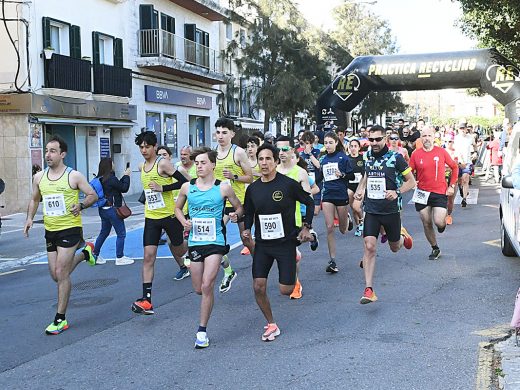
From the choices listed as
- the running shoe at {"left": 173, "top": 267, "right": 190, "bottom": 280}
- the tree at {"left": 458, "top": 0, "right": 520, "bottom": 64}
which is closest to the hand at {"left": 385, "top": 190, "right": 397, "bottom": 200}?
the running shoe at {"left": 173, "top": 267, "right": 190, "bottom": 280}

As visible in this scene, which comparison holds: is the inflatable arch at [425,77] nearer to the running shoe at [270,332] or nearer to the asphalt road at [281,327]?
the asphalt road at [281,327]

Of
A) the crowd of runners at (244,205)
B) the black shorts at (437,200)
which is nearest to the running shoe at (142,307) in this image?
the crowd of runners at (244,205)

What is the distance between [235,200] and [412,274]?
337cm

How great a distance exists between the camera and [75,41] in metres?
20.1

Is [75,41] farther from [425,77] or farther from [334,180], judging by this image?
[334,180]

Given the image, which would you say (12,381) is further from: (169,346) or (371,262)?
(371,262)

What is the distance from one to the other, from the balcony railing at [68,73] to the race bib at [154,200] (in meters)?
12.5

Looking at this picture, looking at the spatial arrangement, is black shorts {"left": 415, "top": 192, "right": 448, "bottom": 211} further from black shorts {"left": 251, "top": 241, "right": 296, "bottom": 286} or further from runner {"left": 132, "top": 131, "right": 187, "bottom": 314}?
black shorts {"left": 251, "top": 241, "right": 296, "bottom": 286}

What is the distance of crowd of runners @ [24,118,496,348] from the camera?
5906 millimetres

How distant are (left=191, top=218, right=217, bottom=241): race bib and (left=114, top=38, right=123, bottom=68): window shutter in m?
17.5

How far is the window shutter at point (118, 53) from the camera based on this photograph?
73.2 feet

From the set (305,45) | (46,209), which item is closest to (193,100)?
(305,45)

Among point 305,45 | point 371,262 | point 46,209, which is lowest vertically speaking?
point 371,262

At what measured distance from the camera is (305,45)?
29.4 metres
